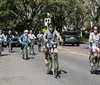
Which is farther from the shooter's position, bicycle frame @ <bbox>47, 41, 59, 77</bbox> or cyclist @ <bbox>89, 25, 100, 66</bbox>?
cyclist @ <bbox>89, 25, 100, 66</bbox>

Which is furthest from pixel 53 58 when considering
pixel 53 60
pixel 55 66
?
pixel 55 66

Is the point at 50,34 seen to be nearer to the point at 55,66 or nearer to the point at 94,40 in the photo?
the point at 55,66

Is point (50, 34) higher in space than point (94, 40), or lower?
higher

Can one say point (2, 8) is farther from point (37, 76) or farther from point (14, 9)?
point (37, 76)

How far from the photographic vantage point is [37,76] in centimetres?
1312

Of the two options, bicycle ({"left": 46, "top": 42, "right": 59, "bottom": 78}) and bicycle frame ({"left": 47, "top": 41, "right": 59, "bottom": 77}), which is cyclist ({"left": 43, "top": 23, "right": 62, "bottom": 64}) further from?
bicycle frame ({"left": 47, "top": 41, "right": 59, "bottom": 77})

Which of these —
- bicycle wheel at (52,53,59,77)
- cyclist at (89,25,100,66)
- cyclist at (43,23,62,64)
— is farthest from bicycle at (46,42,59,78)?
cyclist at (89,25,100,66)

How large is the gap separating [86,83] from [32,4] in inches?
1498

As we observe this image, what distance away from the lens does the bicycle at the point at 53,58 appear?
1294 centimetres

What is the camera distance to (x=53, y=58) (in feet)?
42.9

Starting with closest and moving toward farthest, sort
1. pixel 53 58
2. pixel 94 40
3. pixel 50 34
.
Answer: pixel 53 58 → pixel 94 40 → pixel 50 34

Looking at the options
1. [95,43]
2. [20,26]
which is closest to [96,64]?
[95,43]

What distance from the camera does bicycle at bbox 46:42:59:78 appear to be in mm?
12938

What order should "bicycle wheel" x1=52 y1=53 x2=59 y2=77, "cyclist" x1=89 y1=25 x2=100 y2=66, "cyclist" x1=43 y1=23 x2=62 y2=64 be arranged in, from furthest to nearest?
"cyclist" x1=43 y1=23 x2=62 y2=64 → "cyclist" x1=89 y1=25 x2=100 y2=66 → "bicycle wheel" x1=52 y1=53 x2=59 y2=77
